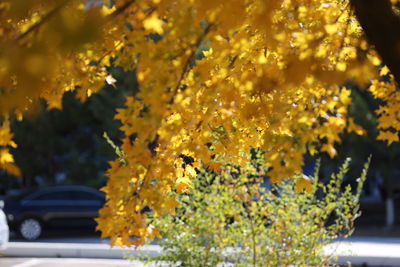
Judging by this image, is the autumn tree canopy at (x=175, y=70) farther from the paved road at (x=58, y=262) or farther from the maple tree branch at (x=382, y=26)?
the paved road at (x=58, y=262)

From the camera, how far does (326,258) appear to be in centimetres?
682

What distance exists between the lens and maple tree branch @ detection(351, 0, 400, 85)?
133 inches

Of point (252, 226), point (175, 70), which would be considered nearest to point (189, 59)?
point (175, 70)

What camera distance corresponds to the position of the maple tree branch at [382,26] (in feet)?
11.1

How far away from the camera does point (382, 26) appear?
11.2 feet

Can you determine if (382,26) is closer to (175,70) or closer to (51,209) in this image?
(175,70)

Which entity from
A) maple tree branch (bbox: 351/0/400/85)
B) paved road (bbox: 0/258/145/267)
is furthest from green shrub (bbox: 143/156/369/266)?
paved road (bbox: 0/258/145/267)

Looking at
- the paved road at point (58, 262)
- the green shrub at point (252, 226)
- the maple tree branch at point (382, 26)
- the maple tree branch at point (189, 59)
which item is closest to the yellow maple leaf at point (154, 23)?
the maple tree branch at point (189, 59)

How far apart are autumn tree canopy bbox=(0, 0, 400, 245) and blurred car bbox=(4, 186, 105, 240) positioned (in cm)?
1238

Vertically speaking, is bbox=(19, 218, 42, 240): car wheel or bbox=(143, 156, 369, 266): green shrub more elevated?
bbox=(19, 218, 42, 240): car wheel

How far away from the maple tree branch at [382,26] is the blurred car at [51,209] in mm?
13256

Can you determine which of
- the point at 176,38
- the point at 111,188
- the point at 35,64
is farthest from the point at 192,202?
the point at 35,64

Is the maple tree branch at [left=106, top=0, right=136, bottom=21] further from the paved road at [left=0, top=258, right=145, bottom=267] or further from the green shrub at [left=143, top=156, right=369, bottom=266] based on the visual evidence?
the paved road at [left=0, top=258, right=145, bottom=267]

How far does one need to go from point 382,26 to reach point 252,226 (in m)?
3.77
